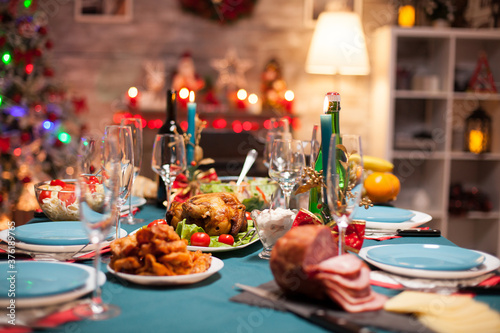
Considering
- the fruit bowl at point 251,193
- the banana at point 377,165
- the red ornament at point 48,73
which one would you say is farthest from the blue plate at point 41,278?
the red ornament at point 48,73

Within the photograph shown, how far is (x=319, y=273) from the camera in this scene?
2.37ft

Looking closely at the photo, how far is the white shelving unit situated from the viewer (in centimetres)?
383

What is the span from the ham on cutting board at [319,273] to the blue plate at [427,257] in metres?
0.17

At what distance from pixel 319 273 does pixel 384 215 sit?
703 millimetres

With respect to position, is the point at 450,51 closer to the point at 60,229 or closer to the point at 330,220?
the point at 330,220

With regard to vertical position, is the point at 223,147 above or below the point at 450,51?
below

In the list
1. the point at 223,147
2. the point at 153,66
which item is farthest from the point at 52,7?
the point at 223,147

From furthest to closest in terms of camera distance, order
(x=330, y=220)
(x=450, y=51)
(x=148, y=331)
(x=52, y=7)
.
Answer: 1. (x=52, y=7)
2. (x=450, y=51)
3. (x=330, y=220)
4. (x=148, y=331)

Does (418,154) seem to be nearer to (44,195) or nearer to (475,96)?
(475,96)

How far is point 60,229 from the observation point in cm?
113

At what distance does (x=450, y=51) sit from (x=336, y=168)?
337 centimetres

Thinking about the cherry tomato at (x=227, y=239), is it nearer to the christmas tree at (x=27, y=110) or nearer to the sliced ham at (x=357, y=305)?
the sliced ham at (x=357, y=305)

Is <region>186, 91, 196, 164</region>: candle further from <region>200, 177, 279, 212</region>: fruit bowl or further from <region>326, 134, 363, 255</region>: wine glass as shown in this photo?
<region>326, 134, 363, 255</region>: wine glass

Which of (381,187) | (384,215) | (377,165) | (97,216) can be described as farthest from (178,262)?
(377,165)
